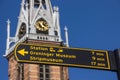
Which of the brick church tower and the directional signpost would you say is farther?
the brick church tower

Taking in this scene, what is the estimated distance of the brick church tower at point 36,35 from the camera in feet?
195

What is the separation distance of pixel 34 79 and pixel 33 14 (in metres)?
9.89

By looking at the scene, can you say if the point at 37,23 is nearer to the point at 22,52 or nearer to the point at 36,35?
the point at 36,35

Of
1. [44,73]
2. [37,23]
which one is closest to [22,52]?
[44,73]

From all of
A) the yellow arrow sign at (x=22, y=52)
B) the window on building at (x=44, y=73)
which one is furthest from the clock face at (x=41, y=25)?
the yellow arrow sign at (x=22, y=52)

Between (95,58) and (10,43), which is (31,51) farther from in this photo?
(10,43)

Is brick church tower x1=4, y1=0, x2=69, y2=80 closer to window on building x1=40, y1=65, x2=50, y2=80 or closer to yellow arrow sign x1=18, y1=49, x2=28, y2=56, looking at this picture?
window on building x1=40, y1=65, x2=50, y2=80

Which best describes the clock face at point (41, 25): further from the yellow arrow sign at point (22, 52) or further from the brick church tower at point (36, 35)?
the yellow arrow sign at point (22, 52)

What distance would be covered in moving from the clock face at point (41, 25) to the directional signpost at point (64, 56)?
2007 inches

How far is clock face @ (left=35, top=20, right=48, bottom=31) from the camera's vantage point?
62109 mm

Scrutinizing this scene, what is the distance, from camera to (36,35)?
61.2 m

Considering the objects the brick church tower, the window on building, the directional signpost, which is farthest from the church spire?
the directional signpost

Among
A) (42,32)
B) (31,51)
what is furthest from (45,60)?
(42,32)

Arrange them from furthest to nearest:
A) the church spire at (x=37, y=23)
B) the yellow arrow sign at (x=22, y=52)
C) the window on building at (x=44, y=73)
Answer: the church spire at (x=37, y=23) < the window on building at (x=44, y=73) < the yellow arrow sign at (x=22, y=52)
